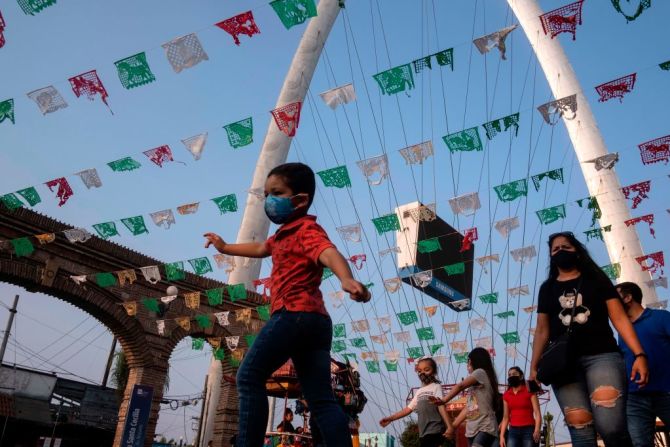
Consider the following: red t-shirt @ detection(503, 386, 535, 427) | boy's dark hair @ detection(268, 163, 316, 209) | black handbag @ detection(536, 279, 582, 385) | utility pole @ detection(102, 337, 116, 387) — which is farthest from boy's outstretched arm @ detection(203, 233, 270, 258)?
utility pole @ detection(102, 337, 116, 387)

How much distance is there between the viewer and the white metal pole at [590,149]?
67.9 ft

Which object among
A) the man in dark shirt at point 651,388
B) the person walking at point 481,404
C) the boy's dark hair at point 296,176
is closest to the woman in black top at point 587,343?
the man in dark shirt at point 651,388

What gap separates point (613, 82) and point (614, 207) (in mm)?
13517

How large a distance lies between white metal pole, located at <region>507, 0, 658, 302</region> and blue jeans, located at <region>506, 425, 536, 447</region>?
52.5 feet

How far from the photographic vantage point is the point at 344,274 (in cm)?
229

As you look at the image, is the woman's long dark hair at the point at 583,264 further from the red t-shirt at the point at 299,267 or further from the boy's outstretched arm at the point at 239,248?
the boy's outstretched arm at the point at 239,248

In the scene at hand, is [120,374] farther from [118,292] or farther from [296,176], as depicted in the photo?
[296,176]

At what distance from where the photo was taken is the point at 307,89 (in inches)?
770

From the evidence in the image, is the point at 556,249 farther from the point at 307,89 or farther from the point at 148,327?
the point at 307,89

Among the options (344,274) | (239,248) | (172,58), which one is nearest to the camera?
(344,274)

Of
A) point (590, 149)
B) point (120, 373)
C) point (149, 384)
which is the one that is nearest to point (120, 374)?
point (120, 373)

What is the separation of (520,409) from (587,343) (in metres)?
3.09

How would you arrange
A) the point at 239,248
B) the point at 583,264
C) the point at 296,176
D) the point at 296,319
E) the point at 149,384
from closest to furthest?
the point at 296,319, the point at 296,176, the point at 239,248, the point at 583,264, the point at 149,384

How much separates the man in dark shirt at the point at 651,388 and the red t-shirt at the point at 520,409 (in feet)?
6.51
